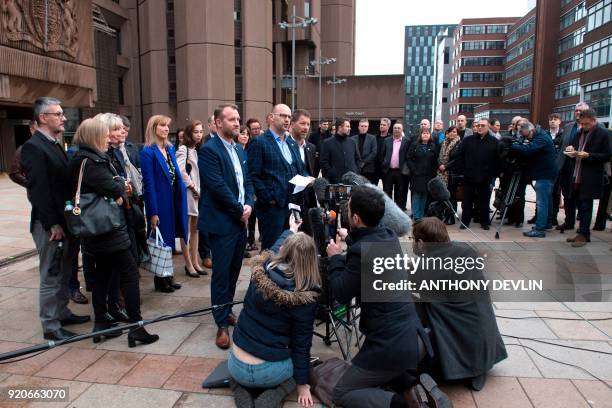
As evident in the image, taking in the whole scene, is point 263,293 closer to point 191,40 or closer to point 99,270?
point 99,270

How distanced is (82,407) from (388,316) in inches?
79.7

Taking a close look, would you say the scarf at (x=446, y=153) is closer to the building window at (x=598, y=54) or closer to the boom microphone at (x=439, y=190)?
the boom microphone at (x=439, y=190)

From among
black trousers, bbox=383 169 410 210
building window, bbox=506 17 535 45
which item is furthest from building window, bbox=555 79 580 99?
black trousers, bbox=383 169 410 210

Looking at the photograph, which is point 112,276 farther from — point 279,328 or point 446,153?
point 446,153

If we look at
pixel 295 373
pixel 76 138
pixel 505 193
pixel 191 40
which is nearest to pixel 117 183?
pixel 76 138

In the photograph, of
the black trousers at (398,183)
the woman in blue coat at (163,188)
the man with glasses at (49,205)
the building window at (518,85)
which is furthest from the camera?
the building window at (518,85)

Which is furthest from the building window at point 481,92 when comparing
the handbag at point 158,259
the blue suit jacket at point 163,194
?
the handbag at point 158,259

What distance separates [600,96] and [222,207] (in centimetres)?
4966

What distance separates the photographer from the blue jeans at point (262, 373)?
2639 mm

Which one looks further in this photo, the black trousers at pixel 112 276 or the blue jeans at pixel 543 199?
the blue jeans at pixel 543 199

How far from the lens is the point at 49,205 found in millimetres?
3494

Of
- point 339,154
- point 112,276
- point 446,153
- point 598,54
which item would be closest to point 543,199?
point 446,153

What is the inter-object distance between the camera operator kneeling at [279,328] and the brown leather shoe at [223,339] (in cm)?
84

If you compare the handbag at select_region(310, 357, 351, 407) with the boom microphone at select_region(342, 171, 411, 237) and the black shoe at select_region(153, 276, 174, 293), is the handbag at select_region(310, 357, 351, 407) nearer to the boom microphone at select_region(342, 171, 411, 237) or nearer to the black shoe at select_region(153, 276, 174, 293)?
Answer: the boom microphone at select_region(342, 171, 411, 237)
